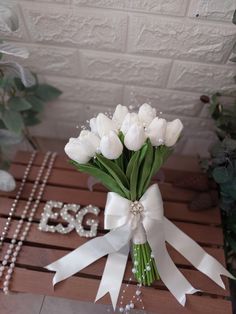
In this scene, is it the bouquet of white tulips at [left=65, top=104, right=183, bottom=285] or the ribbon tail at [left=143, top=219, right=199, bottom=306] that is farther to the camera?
the ribbon tail at [left=143, top=219, right=199, bottom=306]

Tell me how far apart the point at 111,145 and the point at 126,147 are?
0.05 m

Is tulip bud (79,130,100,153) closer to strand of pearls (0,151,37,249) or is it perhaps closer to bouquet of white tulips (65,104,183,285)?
bouquet of white tulips (65,104,183,285)

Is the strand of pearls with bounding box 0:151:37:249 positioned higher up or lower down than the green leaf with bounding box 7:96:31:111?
lower down

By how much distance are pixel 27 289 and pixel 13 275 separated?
0.14 ft

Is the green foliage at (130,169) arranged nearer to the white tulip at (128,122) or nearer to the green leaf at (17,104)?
the white tulip at (128,122)

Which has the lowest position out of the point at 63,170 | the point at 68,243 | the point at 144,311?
the point at 144,311

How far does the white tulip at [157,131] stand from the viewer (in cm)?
49

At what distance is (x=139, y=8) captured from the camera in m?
0.65

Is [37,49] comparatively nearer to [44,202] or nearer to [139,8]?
[139,8]

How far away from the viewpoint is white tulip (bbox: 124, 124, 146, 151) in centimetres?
46

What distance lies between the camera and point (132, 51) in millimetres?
744

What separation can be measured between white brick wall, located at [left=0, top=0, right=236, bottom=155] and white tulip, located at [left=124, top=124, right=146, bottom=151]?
1.10 ft

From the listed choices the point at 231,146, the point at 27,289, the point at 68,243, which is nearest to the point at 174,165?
the point at 231,146

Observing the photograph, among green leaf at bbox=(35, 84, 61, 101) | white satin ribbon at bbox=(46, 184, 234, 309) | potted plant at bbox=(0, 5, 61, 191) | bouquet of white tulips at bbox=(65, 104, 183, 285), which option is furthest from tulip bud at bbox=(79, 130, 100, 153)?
green leaf at bbox=(35, 84, 61, 101)
